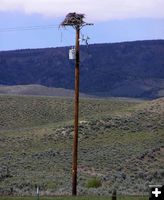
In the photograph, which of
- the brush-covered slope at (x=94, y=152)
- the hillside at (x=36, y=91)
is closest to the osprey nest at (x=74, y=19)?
the brush-covered slope at (x=94, y=152)

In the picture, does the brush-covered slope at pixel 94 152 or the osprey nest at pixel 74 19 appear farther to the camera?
the brush-covered slope at pixel 94 152

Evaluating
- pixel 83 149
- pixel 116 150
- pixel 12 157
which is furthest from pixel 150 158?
pixel 12 157

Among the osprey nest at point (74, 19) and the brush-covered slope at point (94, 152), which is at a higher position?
the osprey nest at point (74, 19)

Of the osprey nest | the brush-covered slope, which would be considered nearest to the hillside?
the brush-covered slope

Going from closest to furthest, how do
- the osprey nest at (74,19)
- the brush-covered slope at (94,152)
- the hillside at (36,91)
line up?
the osprey nest at (74,19)
the brush-covered slope at (94,152)
the hillside at (36,91)

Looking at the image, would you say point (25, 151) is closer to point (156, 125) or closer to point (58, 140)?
point (58, 140)

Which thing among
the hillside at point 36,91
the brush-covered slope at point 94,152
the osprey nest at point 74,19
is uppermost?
the hillside at point 36,91

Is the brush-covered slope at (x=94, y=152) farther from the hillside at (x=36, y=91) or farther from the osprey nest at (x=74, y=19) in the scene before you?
the hillside at (x=36, y=91)

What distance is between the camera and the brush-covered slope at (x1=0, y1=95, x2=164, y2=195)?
4110 cm

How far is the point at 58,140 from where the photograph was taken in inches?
2645

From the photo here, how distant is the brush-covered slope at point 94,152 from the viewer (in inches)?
1618

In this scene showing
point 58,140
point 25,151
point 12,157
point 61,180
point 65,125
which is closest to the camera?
point 61,180

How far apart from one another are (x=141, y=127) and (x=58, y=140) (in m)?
8.72

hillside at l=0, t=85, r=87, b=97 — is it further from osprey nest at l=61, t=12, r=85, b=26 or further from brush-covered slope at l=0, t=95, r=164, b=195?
osprey nest at l=61, t=12, r=85, b=26
